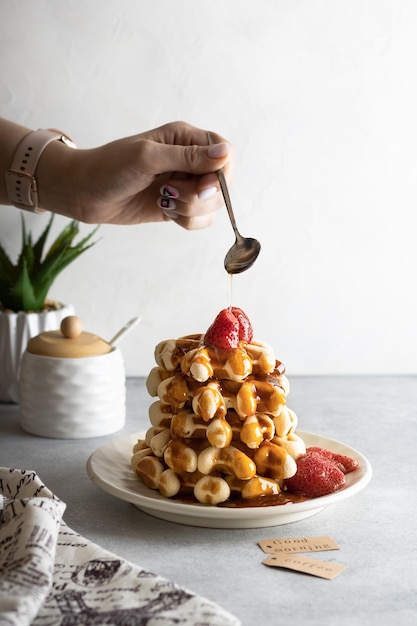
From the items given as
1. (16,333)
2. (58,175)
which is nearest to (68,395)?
(16,333)

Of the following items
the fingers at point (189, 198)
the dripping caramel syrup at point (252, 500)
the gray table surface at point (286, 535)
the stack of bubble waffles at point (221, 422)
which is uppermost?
the fingers at point (189, 198)

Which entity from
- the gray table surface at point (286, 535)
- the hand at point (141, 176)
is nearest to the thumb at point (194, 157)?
the hand at point (141, 176)

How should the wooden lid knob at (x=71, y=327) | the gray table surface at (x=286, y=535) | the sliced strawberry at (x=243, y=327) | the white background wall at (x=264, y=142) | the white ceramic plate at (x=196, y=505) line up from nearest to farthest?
the gray table surface at (x=286, y=535), the white ceramic plate at (x=196, y=505), the sliced strawberry at (x=243, y=327), the wooden lid knob at (x=71, y=327), the white background wall at (x=264, y=142)

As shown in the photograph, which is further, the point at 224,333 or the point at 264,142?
the point at 264,142

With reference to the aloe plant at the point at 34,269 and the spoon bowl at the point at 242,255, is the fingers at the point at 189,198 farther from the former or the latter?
the aloe plant at the point at 34,269

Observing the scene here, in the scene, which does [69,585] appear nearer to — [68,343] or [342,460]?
[342,460]

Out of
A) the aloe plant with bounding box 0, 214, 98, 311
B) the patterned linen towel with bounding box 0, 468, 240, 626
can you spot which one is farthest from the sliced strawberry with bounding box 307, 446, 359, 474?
the aloe plant with bounding box 0, 214, 98, 311

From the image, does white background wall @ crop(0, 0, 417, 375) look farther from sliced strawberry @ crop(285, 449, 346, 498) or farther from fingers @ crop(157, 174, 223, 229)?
sliced strawberry @ crop(285, 449, 346, 498)
